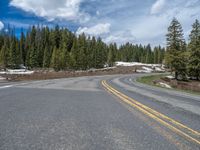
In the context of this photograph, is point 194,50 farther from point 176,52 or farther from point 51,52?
point 51,52

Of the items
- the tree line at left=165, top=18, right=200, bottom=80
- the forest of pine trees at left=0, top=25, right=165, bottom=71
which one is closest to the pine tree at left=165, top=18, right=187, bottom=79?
the tree line at left=165, top=18, right=200, bottom=80

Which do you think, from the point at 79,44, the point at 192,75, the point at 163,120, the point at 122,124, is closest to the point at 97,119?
the point at 122,124

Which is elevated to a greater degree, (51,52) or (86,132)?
(51,52)

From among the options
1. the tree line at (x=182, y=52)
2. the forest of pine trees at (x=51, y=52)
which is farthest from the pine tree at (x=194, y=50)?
the forest of pine trees at (x=51, y=52)

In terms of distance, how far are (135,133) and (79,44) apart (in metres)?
77.3

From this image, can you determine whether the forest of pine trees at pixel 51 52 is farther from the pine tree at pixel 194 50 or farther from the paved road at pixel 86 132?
the paved road at pixel 86 132

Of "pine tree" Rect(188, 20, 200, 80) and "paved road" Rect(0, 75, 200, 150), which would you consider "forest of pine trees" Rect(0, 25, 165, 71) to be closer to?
"pine tree" Rect(188, 20, 200, 80)

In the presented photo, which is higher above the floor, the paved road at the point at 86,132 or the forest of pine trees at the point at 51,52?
the forest of pine trees at the point at 51,52

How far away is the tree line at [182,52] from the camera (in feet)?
143

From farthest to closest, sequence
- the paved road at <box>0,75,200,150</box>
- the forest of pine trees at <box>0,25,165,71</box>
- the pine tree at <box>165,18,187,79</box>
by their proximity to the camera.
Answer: the forest of pine trees at <box>0,25,165,71</box> < the pine tree at <box>165,18,187,79</box> < the paved road at <box>0,75,200,150</box>

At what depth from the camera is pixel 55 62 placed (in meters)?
72.5

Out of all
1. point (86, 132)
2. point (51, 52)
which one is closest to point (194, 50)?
point (86, 132)

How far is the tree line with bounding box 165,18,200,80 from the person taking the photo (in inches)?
1720

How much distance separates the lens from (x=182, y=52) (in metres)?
44.4
